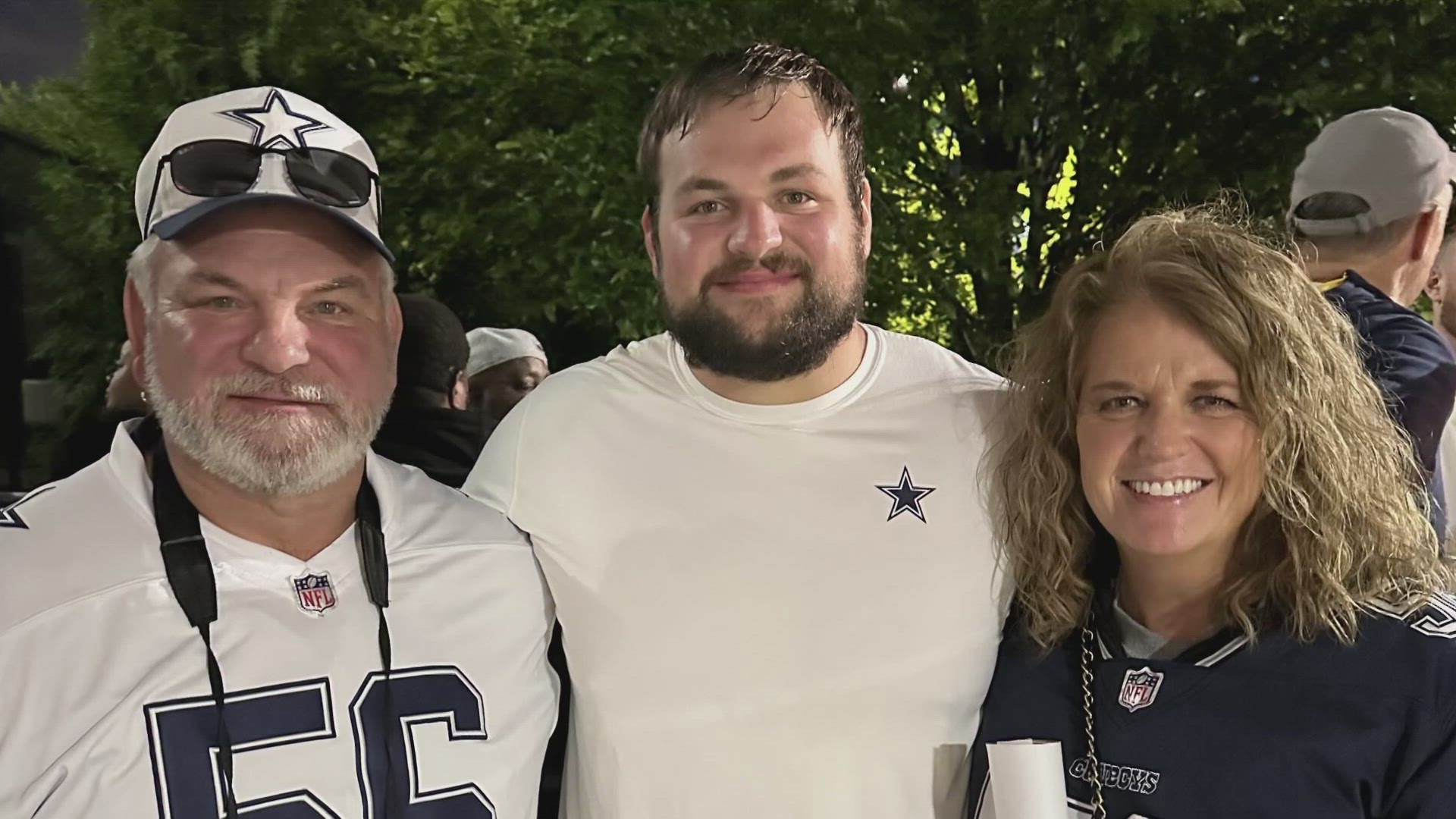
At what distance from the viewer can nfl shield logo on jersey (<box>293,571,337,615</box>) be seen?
6.10 ft

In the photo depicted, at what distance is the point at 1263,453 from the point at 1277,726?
433 mm

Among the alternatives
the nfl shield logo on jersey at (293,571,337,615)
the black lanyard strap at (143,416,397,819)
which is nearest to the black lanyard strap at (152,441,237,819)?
the black lanyard strap at (143,416,397,819)

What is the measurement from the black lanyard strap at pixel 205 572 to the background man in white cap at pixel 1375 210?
2069 mm

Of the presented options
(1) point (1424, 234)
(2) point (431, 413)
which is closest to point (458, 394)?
(2) point (431, 413)

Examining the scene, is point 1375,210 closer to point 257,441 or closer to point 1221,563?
point 1221,563

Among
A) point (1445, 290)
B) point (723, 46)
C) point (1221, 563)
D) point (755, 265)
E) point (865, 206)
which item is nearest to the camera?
point (1221, 563)

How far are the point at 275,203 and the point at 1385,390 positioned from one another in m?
2.10

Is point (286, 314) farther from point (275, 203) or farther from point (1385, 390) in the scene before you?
point (1385, 390)

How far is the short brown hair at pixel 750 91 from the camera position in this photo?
219cm

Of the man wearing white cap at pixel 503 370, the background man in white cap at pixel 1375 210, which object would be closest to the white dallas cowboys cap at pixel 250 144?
the background man in white cap at pixel 1375 210

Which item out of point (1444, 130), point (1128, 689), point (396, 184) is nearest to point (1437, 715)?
point (1128, 689)

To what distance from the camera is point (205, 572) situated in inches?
70.1

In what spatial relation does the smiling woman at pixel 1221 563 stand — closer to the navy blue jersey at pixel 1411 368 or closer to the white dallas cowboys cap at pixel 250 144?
the navy blue jersey at pixel 1411 368

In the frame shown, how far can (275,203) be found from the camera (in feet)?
6.26
